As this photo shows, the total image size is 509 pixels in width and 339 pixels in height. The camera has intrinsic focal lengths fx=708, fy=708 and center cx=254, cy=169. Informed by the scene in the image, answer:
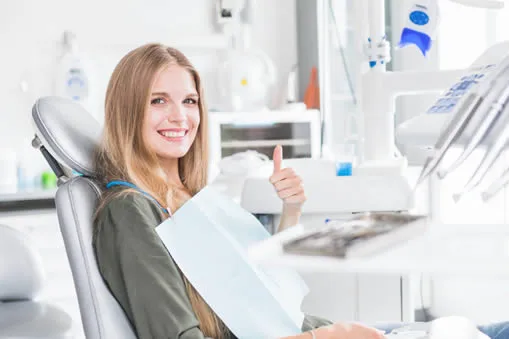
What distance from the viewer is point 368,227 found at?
0.60 meters

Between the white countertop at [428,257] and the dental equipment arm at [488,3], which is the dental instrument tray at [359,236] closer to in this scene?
the white countertop at [428,257]

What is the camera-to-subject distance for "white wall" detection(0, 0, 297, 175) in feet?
11.3

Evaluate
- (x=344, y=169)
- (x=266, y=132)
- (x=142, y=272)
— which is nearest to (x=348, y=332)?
(x=142, y=272)

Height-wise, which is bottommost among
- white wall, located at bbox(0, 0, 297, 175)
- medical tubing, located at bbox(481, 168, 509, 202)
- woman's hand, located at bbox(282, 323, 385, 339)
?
woman's hand, located at bbox(282, 323, 385, 339)

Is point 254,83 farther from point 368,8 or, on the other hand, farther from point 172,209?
point 172,209

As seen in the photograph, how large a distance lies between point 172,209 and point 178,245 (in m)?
0.24

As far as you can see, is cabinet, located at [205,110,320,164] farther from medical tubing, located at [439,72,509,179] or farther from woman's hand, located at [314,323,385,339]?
medical tubing, located at [439,72,509,179]

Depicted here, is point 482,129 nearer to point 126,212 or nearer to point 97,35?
point 126,212

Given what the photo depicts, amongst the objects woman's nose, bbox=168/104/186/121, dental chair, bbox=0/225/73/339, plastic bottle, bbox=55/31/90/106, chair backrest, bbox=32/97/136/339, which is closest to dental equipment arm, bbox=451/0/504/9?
woman's nose, bbox=168/104/186/121

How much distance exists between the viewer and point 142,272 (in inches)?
46.6

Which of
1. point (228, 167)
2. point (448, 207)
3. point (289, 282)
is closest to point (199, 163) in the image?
point (289, 282)

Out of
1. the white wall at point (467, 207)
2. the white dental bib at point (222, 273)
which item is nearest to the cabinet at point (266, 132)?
the white wall at point (467, 207)

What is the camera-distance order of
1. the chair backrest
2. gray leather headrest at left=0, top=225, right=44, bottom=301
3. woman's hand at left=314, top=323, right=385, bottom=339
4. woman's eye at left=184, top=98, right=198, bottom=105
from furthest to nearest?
1. gray leather headrest at left=0, top=225, right=44, bottom=301
2. woman's eye at left=184, top=98, right=198, bottom=105
3. the chair backrest
4. woman's hand at left=314, top=323, right=385, bottom=339

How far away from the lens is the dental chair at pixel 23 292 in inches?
61.9
